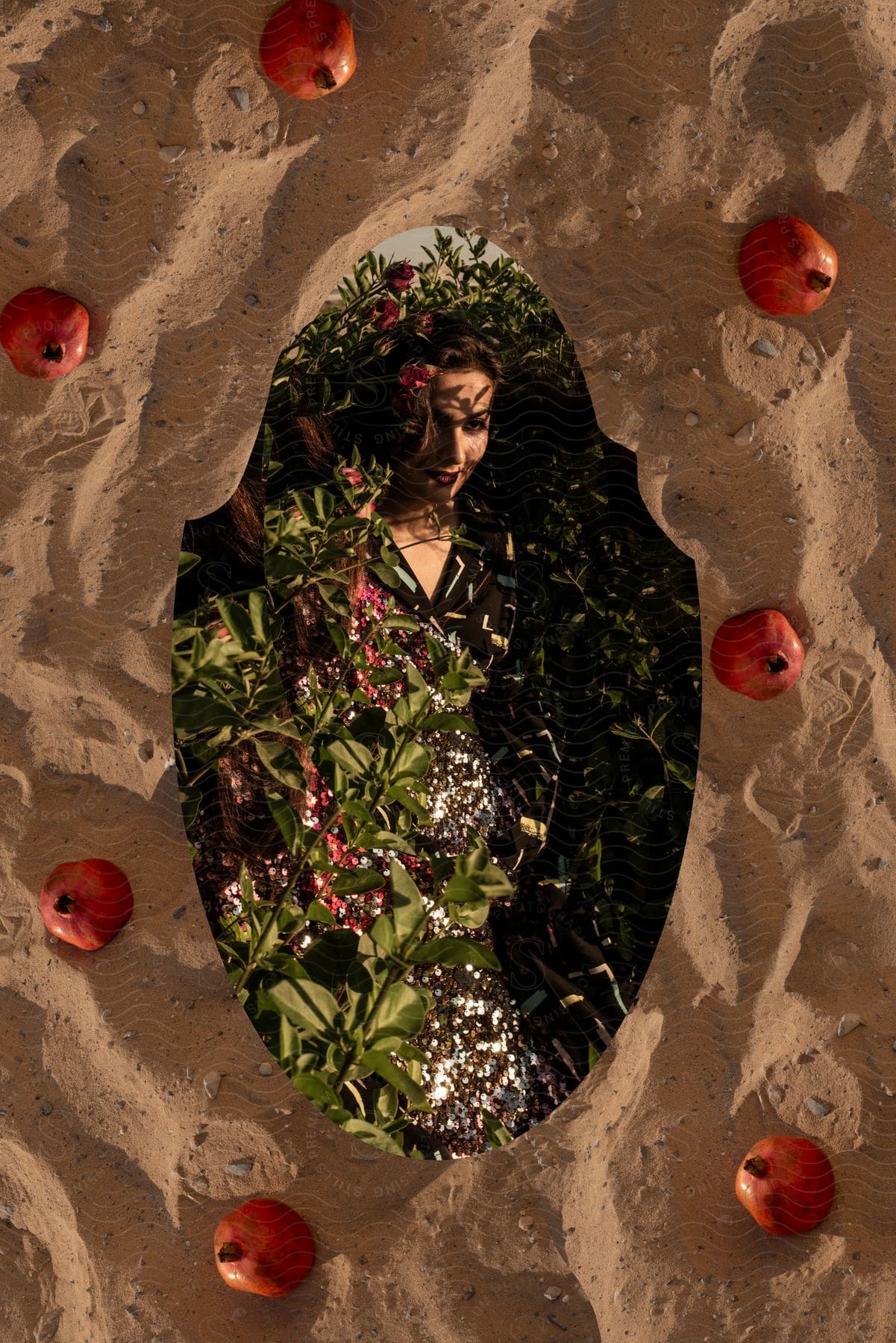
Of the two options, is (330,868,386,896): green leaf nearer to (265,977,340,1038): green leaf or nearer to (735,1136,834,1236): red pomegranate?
(265,977,340,1038): green leaf

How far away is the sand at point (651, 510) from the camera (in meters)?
0.71

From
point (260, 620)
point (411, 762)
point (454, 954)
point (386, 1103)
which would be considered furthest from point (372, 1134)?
point (260, 620)

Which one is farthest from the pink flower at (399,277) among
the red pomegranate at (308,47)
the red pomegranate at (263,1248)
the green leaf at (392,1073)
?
the red pomegranate at (263,1248)

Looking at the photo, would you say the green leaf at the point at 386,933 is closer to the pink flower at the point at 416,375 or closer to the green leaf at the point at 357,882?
the green leaf at the point at 357,882

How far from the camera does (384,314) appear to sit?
695mm

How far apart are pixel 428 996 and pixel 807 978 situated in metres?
0.32

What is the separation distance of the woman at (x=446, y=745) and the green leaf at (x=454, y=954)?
0.01 metres

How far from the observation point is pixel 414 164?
0.77 meters

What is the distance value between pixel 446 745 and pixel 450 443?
212 mm

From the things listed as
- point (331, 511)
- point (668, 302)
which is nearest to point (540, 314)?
point (668, 302)

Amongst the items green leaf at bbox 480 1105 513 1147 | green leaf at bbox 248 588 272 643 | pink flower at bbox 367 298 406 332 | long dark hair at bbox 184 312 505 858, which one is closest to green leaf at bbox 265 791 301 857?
long dark hair at bbox 184 312 505 858

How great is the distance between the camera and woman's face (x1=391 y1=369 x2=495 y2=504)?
68 cm

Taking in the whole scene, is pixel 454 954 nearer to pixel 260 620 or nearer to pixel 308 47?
pixel 260 620

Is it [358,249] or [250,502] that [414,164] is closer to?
[358,249]
